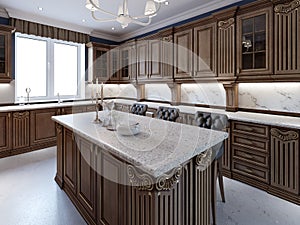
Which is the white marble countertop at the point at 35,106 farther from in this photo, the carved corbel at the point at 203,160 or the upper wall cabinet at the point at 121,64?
the carved corbel at the point at 203,160

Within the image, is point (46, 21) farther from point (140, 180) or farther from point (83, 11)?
point (140, 180)

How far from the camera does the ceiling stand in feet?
13.1

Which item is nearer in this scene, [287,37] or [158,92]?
[287,37]

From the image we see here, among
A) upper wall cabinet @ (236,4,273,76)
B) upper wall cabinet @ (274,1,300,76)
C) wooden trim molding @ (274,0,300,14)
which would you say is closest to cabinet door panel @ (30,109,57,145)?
upper wall cabinet @ (236,4,273,76)

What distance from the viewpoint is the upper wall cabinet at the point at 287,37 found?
2.68 m

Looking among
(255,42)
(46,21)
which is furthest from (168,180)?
(46,21)

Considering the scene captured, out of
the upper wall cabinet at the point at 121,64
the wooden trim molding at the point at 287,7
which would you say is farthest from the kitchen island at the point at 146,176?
the upper wall cabinet at the point at 121,64

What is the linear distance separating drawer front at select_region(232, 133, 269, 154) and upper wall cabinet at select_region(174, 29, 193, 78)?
1.56 metres

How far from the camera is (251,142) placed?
294 cm

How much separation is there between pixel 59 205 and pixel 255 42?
336 centimetres

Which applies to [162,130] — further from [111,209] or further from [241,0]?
[241,0]

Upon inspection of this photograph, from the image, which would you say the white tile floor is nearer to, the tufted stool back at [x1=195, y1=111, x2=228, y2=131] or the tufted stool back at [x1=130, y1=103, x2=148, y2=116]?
the tufted stool back at [x1=195, y1=111, x2=228, y2=131]

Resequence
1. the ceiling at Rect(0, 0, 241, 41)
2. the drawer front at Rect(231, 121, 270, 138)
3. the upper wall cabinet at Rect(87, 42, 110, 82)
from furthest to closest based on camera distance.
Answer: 1. the upper wall cabinet at Rect(87, 42, 110, 82)
2. the ceiling at Rect(0, 0, 241, 41)
3. the drawer front at Rect(231, 121, 270, 138)

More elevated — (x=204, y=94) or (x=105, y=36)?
(x=105, y=36)
